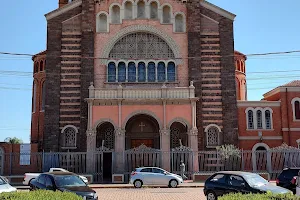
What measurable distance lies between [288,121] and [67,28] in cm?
2051

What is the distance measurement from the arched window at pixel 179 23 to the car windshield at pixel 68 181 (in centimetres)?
2047

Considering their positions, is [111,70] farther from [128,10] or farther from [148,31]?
[128,10]

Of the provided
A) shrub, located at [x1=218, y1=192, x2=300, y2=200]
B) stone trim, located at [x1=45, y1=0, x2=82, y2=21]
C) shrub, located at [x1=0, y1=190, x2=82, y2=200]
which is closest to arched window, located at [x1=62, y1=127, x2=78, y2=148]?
stone trim, located at [x1=45, y1=0, x2=82, y2=21]

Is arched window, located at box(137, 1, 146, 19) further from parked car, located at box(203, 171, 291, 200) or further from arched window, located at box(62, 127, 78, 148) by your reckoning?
parked car, located at box(203, 171, 291, 200)

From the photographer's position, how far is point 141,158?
31.2 meters

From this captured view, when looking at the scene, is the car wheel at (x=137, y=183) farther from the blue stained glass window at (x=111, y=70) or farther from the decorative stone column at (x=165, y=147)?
the blue stained glass window at (x=111, y=70)

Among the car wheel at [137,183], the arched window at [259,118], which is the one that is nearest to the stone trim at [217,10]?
the arched window at [259,118]

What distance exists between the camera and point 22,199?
1050 cm

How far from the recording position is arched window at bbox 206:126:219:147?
3312 cm

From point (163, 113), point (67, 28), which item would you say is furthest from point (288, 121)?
point (67, 28)

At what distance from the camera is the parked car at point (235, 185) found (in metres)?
16.2

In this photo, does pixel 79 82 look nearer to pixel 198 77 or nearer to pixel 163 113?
pixel 163 113

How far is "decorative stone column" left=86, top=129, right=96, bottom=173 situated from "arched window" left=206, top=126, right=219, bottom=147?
363 inches

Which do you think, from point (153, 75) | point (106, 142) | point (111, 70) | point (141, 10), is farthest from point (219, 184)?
point (141, 10)
